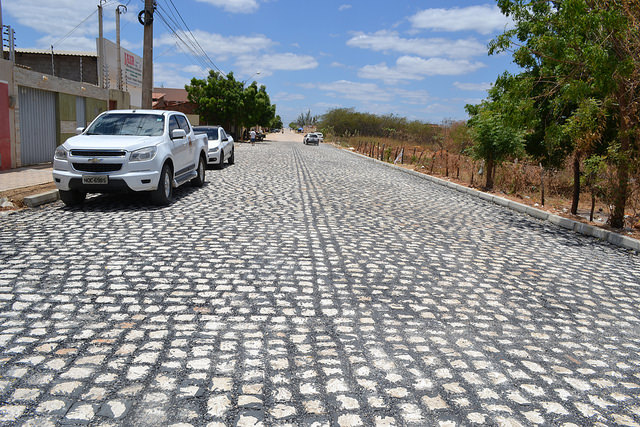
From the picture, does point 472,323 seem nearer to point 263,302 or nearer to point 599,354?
point 599,354

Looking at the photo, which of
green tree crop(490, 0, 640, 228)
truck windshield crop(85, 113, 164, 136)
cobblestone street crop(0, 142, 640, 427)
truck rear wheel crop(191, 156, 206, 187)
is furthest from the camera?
truck rear wheel crop(191, 156, 206, 187)

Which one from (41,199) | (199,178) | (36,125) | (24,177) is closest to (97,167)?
(41,199)

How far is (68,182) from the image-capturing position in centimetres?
917

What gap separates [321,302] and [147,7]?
17.3 meters

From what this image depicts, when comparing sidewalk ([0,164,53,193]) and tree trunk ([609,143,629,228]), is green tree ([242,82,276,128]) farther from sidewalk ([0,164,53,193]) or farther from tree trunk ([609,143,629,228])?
tree trunk ([609,143,629,228])

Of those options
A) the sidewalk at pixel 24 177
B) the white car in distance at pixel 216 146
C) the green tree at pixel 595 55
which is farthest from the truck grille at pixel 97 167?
the white car in distance at pixel 216 146

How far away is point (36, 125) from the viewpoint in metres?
18.1

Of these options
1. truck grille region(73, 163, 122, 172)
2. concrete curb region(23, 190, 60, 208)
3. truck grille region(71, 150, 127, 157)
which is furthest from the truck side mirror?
concrete curb region(23, 190, 60, 208)

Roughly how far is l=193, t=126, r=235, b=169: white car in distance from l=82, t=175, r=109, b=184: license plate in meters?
9.79

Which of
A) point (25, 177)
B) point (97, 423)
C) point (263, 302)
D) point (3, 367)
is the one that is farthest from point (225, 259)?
point (25, 177)

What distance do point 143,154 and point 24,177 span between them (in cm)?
674

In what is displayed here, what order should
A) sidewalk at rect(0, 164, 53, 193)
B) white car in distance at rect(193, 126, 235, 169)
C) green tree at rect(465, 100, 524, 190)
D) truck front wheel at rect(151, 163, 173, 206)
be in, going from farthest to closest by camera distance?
white car in distance at rect(193, 126, 235, 169) → green tree at rect(465, 100, 524, 190) → sidewalk at rect(0, 164, 53, 193) → truck front wheel at rect(151, 163, 173, 206)

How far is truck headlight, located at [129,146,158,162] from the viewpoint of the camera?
9.32m

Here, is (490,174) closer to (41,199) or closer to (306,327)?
(41,199)
